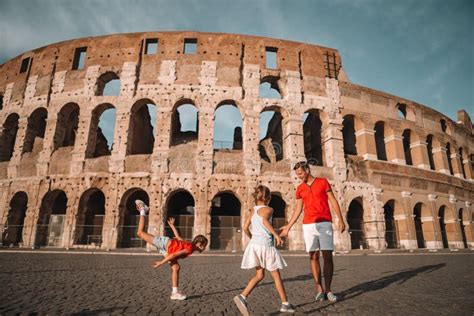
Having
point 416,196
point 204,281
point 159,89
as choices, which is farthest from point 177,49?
point 416,196

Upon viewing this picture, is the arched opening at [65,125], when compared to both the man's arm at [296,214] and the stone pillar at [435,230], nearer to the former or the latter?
the man's arm at [296,214]

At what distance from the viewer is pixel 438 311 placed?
2.86 meters

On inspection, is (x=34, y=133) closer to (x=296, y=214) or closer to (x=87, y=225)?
(x=87, y=225)

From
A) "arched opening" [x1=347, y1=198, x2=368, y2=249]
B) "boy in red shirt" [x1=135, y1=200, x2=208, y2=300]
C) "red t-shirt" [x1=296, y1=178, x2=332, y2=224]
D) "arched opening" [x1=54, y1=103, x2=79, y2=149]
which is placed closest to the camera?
"boy in red shirt" [x1=135, y1=200, x2=208, y2=300]

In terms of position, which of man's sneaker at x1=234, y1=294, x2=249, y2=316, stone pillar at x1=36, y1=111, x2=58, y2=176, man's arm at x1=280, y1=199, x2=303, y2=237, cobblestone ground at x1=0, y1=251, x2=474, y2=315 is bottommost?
cobblestone ground at x1=0, y1=251, x2=474, y2=315

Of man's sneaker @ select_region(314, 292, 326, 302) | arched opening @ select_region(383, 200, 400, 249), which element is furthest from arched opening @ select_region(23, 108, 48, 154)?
arched opening @ select_region(383, 200, 400, 249)

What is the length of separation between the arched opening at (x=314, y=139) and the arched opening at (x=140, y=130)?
1088cm

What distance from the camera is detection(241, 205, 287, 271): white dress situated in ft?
9.53

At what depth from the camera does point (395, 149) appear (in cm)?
1738

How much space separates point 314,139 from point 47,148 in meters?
16.6

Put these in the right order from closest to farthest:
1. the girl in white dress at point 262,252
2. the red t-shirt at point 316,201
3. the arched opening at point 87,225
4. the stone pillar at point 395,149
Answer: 1. the girl in white dress at point 262,252
2. the red t-shirt at point 316,201
3. the arched opening at point 87,225
4. the stone pillar at point 395,149

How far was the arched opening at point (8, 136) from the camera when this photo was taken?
17328 mm

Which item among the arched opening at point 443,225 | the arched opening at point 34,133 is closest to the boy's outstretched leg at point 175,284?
the arched opening at point 34,133

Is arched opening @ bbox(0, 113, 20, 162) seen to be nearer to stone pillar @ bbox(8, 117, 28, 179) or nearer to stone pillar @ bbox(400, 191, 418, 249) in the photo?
stone pillar @ bbox(8, 117, 28, 179)
